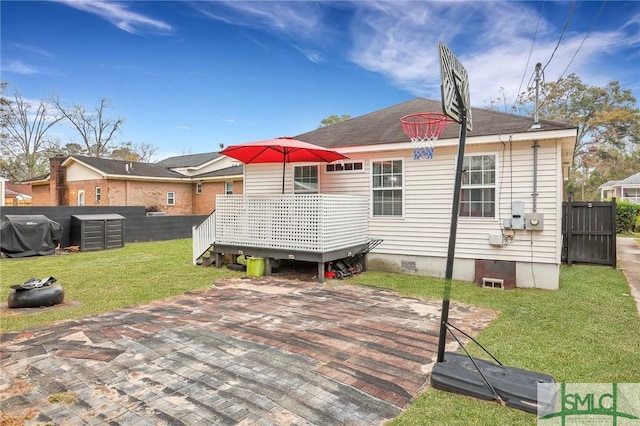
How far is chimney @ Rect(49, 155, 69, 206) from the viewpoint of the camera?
22609 mm

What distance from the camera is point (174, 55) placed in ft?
48.9

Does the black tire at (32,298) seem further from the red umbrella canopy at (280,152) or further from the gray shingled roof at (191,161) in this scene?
the gray shingled roof at (191,161)

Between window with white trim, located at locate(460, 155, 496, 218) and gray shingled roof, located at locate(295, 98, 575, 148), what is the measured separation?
59 cm

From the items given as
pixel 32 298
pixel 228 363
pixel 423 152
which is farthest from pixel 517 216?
pixel 32 298

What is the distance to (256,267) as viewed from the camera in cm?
802

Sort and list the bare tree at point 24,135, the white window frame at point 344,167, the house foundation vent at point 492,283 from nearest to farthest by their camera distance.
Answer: the house foundation vent at point 492,283 → the white window frame at point 344,167 → the bare tree at point 24,135

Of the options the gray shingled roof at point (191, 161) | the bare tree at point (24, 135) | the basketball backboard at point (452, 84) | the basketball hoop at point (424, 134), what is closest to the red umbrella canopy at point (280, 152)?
the basketball hoop at point (424, 134)

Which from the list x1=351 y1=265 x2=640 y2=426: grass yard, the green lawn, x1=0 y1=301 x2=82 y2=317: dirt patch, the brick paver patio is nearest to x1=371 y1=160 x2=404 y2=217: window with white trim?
the green lawn

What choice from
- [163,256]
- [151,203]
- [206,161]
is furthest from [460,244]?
[206,161]

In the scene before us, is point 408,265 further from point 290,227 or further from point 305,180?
point 305,180

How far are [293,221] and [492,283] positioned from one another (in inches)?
167

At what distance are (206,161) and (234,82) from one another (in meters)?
9.37

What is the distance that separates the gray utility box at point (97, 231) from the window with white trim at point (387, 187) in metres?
10.2

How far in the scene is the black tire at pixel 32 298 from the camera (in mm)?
5441
